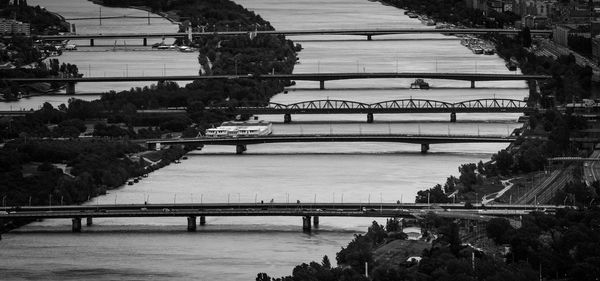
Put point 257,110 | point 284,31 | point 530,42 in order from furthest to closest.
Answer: point 284,31, point 530,42, point 257,110

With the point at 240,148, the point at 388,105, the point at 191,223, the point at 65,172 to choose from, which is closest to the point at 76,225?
the point at 191,223

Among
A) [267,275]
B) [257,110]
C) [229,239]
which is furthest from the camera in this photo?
[257,110]

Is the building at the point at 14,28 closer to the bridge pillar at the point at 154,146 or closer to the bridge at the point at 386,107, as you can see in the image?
the bridge at the point at 386,107

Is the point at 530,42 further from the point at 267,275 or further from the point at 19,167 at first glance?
the point at 267,275

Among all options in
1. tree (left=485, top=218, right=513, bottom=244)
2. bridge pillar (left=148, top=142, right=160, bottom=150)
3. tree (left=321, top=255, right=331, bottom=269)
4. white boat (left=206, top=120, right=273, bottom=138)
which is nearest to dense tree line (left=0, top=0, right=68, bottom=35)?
white boat (left=206, top=120, right=273, bottom=138)

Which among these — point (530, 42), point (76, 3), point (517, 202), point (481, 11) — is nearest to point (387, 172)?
point (517, 202)

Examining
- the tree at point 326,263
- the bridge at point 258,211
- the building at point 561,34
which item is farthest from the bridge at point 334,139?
the building at point 561,34
